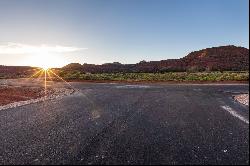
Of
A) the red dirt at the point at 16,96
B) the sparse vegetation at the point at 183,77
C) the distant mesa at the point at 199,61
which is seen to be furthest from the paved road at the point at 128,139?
the distant mesa at the point at 199,61

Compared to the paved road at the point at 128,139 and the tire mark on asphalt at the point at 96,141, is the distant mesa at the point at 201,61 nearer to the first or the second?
the paved road at the point at 128,139

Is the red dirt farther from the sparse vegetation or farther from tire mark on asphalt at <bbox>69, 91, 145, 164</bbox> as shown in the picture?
the sparse vegetation

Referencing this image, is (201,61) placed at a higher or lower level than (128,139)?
higher

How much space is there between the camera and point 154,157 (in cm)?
620

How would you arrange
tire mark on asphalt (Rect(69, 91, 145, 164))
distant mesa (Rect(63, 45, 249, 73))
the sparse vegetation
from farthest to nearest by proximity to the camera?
distant mesa (Rect(63, 45, 249, 73))
the sparse vegetation
tire mark on asphalt (Rect(69, 91, 145, 164))

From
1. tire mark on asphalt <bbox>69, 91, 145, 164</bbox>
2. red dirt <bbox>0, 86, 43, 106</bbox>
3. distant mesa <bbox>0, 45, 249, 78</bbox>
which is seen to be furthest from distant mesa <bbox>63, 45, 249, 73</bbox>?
tire mark on asphalt <bbox>69, 91, 145, 164</bbox>

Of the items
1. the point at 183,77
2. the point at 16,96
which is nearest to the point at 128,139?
the point at 16,96

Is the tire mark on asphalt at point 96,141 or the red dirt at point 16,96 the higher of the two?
the tire mark on asphalt at point 96,141

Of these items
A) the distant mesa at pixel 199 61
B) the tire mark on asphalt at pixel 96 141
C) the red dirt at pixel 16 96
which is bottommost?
the red dirt at pixel 16 96

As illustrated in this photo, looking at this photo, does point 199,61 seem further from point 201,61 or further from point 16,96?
point 16,96

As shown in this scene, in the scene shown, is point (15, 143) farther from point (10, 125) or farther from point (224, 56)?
point (224, 56)

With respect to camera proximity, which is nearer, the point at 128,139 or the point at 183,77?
the point at 128,139

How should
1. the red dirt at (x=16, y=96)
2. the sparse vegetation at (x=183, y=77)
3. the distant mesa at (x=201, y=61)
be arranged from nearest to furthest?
the red dirt at (x=16, y=96) → the sparse vegetation at (x=183, y=77) → the distant mesa at (x=201, y=61)

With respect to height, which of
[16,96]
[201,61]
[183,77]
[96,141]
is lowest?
[16,96]
